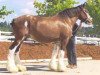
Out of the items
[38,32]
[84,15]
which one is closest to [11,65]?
[38,32]

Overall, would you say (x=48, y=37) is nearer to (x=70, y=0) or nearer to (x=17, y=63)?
(x=17, y=63)

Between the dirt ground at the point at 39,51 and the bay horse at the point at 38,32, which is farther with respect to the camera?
the dirt ground at the point at 39,51

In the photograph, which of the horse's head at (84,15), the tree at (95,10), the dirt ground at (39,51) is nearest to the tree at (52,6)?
the tree at (95,10)

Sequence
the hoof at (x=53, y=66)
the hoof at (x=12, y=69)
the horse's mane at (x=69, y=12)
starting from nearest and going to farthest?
the hoof at (x=12, y=69), the hoof at (x=53, y=66), the horse's mane at (x=69, y=12)

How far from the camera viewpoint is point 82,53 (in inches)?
829

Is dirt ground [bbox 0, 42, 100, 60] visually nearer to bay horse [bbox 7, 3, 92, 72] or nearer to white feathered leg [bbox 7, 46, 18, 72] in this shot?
bay horse [bbox 7, 3, 92, 72]

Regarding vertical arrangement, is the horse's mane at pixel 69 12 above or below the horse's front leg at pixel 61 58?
above

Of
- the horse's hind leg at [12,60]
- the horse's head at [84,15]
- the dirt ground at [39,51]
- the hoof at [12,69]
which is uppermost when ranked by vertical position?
the horse's head at [84,15]

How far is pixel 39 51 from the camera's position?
19.6m

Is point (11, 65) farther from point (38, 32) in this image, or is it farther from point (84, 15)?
point (84, 15)

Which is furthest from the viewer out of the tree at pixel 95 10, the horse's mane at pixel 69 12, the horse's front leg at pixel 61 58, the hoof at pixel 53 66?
the tree at pixel 95 10

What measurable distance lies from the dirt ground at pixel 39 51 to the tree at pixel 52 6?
13.9 meters

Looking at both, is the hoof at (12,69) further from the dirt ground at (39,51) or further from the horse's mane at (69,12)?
the dirt ground at (39,51)

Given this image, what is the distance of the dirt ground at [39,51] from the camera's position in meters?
18.6
